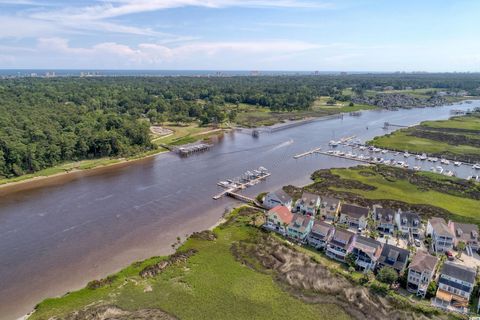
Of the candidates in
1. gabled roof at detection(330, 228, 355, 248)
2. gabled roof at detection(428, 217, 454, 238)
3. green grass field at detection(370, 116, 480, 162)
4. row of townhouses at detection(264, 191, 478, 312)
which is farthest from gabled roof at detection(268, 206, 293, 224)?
green grass field at detection(370, 116, 480, 162)

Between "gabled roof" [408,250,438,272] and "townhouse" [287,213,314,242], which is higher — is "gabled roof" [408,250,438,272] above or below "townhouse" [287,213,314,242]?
above

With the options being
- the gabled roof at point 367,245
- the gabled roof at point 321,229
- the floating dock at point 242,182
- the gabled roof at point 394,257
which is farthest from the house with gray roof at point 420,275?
the floating dock at point 242,182

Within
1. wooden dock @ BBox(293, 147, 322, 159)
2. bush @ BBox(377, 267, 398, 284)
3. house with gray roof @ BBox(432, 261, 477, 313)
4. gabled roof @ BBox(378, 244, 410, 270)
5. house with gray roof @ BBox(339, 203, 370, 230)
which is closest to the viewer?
house with gray roof @ BBox(432, 261, 477, 313)

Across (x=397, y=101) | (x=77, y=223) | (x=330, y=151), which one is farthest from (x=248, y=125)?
(x=397, y=101)

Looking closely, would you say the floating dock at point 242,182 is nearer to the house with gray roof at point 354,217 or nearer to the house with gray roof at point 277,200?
the house with gray roof at point 277,200

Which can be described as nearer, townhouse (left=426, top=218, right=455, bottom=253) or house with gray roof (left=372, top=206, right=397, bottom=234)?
townhouse (left=426, top=218, right=455, bottom=253)

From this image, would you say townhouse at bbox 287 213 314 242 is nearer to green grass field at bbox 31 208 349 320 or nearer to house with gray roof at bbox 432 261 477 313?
green grass field at bbox 31 208 349 320
